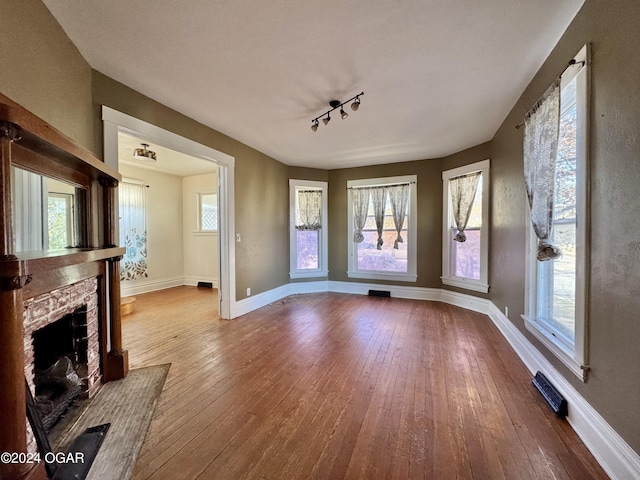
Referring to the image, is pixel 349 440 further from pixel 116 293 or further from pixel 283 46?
pixel 283 46

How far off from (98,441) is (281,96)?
9.65ft

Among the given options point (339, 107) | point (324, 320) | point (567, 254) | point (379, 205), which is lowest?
point (324, 320)

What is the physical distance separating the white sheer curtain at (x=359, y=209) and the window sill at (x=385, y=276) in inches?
27.0

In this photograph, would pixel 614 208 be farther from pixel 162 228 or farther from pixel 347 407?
pixel 162 228

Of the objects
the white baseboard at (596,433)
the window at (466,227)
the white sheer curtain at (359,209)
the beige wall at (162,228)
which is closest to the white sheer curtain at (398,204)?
the white sheer curtain at (359,209)

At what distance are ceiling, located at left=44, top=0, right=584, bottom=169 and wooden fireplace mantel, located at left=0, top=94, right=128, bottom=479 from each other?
0.93m

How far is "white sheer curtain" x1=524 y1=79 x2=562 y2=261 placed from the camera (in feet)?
5.92

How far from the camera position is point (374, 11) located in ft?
5.19

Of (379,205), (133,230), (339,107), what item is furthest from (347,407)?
(133,230)

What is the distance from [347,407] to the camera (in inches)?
71.7

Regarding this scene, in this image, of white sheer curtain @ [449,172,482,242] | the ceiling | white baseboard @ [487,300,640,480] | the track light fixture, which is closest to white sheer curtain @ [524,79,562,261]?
the ceiling

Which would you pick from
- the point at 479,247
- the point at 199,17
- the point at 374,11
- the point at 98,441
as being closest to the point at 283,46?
the point at 199,17

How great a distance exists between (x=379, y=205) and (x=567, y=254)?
3.37m

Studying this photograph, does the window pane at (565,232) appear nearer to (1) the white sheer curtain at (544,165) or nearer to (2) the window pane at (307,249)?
(1) the white sheer curtain at (544,165)
